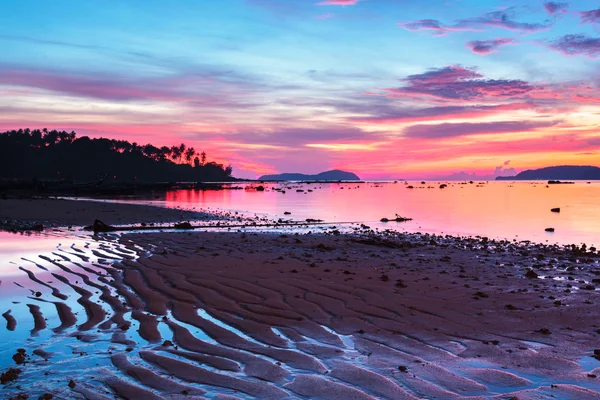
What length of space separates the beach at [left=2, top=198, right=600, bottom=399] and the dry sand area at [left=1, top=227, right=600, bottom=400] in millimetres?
30

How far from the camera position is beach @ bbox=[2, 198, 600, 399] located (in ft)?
18.9

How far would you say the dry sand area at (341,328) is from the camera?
5.75 meters

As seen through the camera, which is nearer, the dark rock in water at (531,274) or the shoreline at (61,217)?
the dark rock in water at (531,274)

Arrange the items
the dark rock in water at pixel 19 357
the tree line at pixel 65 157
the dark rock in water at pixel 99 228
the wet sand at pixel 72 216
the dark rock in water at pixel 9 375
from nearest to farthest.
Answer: the dark rock in water at pixel 9 375 → the dark rock in water at pixel 19 357 → the dark rock in water at pixel 99 228 → the wet sand at pixel 72 216 → the tree line at pixel 65 157

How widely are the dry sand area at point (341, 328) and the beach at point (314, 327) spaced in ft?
0.10

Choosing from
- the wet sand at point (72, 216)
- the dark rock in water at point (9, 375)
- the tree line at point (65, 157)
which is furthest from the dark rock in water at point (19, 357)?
the tree line at point (65, 157)

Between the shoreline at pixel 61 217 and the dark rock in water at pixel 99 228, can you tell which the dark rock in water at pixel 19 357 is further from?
the shoreline at pixel 61 217

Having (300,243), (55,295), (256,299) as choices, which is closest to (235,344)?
(256,299)

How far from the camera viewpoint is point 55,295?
33.2ft

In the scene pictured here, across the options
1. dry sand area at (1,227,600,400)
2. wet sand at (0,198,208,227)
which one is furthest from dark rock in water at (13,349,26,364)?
wet sand at (0,198,208,227)

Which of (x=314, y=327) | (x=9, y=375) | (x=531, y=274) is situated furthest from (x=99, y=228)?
(x=531, y=274)

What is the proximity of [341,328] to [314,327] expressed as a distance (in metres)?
0.48

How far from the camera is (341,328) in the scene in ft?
26.9

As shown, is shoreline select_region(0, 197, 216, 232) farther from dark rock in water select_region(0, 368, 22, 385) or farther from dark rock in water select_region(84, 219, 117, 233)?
dark rock in water select_region(0, 368, 22, 385)
